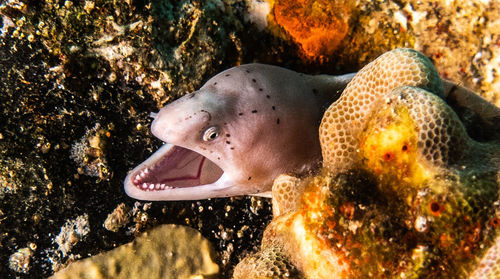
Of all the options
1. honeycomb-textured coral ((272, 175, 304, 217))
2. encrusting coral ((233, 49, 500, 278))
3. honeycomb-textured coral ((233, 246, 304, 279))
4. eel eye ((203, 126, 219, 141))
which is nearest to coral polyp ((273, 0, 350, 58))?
encrusting coral ((233, 49, 500, 278))

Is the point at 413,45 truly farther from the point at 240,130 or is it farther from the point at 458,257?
the point at 458,257

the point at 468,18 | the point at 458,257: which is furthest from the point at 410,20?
the point at 458,257

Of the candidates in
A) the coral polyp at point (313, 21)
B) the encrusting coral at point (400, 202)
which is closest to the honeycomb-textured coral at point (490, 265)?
the encrusting coral at point (400, 202)

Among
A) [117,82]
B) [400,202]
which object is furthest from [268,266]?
[117,82]

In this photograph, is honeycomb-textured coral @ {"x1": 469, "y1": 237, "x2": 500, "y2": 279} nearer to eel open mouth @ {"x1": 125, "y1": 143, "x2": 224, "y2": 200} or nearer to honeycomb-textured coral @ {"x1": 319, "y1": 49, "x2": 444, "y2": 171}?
honeycomb-textured coral @ {"x1": 319, "y1": 49, "x2": 444, "y2": 171}

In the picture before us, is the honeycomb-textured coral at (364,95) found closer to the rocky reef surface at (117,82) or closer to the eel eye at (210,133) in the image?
the eel eye at (210,133)

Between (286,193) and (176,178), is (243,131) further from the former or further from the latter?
(176,178)
